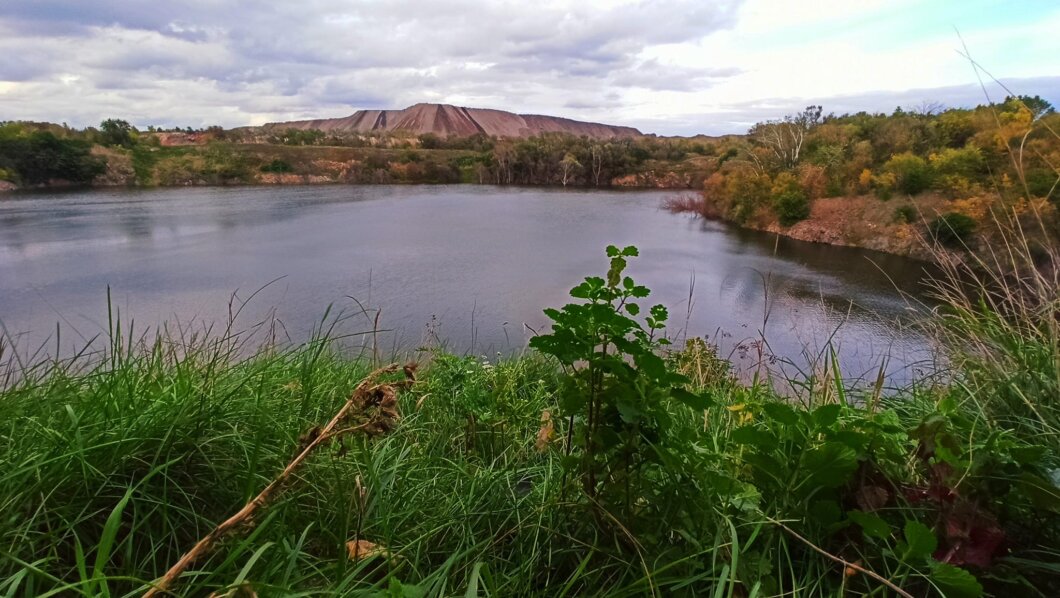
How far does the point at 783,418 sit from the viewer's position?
1134mm

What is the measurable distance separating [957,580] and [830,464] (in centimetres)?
28

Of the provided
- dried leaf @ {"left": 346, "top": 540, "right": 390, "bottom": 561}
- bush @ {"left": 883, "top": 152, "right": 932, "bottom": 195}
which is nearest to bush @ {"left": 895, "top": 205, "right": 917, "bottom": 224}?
bush @ {"left": 883, "top": 152, "right": 932, "bottom": 195}

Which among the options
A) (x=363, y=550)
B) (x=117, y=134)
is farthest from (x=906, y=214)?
(x=117, y=134)

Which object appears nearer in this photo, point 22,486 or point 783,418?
point 783,418

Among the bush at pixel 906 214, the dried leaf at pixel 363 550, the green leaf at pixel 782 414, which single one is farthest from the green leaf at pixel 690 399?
the bush at pixel 906 214

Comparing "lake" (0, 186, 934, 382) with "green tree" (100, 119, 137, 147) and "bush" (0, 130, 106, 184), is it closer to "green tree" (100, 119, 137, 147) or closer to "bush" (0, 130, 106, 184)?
"bush" (0, 130, 106, 184)

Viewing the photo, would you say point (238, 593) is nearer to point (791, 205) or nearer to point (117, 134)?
point (791, 205)

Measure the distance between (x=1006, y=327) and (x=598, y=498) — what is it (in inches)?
82.7

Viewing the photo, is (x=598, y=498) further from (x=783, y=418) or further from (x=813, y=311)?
(x=813, y=311)

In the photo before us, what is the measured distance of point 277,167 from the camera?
159 ft

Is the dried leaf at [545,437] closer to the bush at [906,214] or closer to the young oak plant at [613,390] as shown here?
the young oak plant at [613,390]

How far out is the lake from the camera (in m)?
8.04

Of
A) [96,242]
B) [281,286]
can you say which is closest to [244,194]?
[96,242]

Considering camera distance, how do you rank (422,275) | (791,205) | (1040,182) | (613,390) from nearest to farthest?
(613,390)
(1040,182)
(422,275)
(791,205)
